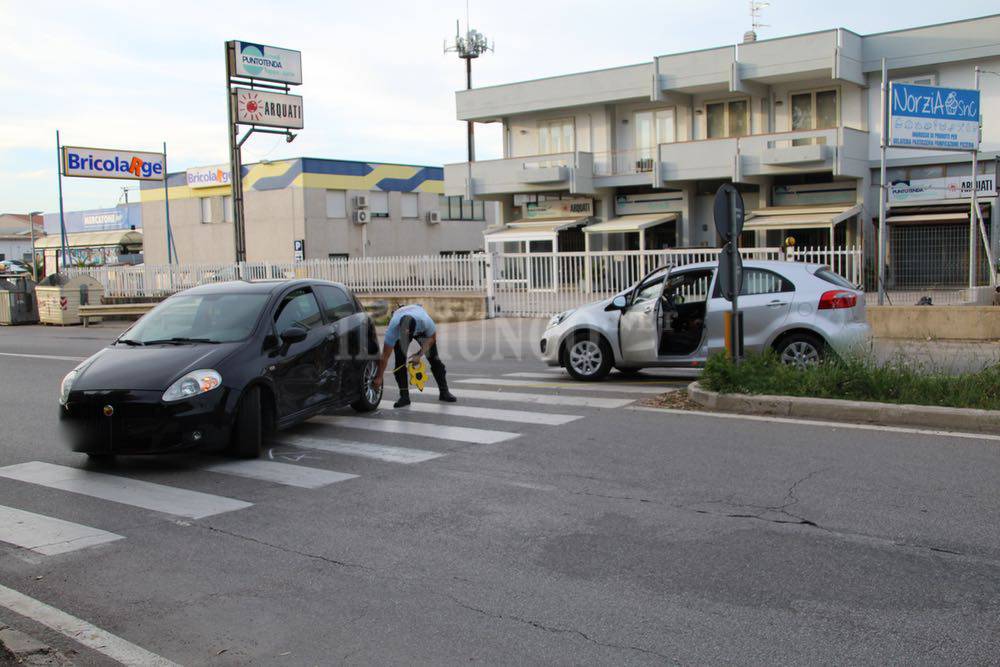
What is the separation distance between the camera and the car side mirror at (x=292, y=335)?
885 centimetres

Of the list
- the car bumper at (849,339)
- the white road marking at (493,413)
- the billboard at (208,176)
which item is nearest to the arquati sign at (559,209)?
the billboard at (208,176)

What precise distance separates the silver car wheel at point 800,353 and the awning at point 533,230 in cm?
2508

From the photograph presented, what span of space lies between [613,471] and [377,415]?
3835mm

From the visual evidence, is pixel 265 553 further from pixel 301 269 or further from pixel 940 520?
pixel 301 269

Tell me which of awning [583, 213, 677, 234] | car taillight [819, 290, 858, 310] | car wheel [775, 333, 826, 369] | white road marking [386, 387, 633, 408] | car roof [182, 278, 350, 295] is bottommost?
white road marking [386, 387, 633, 408]

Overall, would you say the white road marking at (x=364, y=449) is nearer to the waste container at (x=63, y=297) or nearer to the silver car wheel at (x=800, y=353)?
the silver car wheel at (x=800, y=353)

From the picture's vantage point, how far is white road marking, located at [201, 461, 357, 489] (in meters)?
7.57

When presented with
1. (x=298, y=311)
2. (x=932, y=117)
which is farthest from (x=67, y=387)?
(x=932, y=117)

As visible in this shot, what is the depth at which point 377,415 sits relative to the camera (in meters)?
10.7

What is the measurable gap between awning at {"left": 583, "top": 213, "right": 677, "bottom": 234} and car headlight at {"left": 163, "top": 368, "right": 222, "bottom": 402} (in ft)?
90.2

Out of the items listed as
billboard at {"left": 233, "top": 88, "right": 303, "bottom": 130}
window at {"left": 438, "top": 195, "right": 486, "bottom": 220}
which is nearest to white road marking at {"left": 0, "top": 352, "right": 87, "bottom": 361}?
billboard at {"left": 233, "top": 88, "right": 303, "bottom": 130}

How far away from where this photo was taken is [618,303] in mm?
12477

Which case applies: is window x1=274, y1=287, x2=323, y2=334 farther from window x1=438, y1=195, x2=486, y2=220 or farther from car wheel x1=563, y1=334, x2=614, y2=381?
window x1=438, y1=195, x2=486, y2=220

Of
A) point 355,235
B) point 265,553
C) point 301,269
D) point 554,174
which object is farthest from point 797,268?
point 355,235
